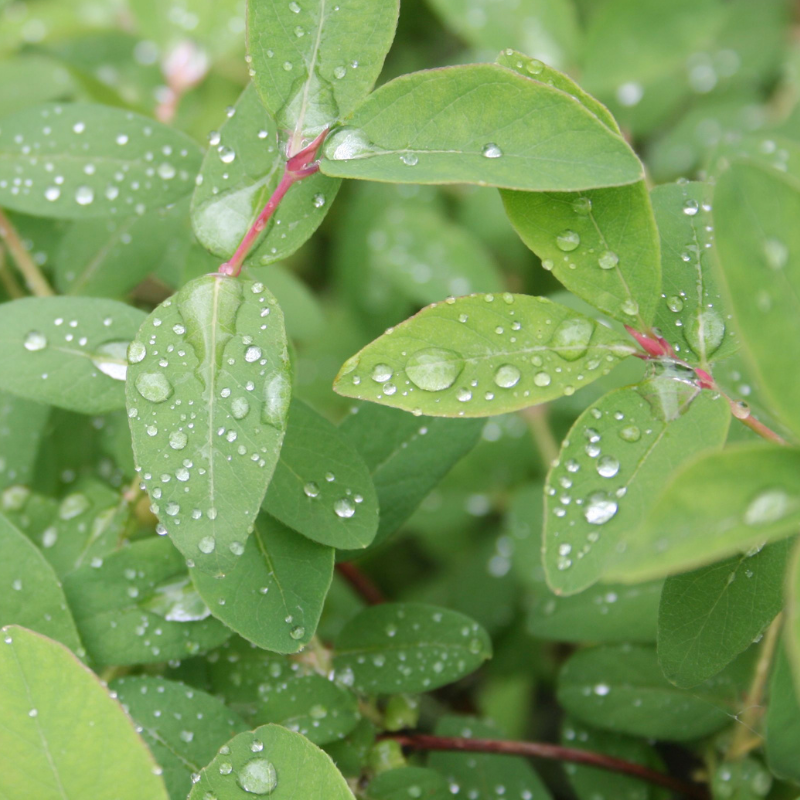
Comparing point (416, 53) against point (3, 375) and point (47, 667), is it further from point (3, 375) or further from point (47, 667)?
point (47, 667)

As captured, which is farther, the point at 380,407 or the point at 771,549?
the point at 380,407

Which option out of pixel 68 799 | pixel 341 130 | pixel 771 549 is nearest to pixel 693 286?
pixel 771 549

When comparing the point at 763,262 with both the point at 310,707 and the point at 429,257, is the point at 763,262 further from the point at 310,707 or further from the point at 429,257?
the point at 429,257

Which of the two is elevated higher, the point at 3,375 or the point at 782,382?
the point at 782,382

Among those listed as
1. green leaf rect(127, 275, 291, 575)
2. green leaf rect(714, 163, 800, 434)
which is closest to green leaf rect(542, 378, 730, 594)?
green leaf rect(714, 163, 800, 434)

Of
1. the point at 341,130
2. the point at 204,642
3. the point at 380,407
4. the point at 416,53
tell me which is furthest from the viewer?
the point at 416,53

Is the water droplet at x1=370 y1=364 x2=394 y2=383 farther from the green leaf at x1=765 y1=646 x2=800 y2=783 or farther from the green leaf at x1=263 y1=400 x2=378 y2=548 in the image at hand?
the green leaf at x1=765 y1=646 x2=800 y2=783

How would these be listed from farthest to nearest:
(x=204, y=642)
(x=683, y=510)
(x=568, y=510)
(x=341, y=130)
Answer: (x=204, y=642), (x=341, y=130), (x=568, y=510), (x=683, y=510)
